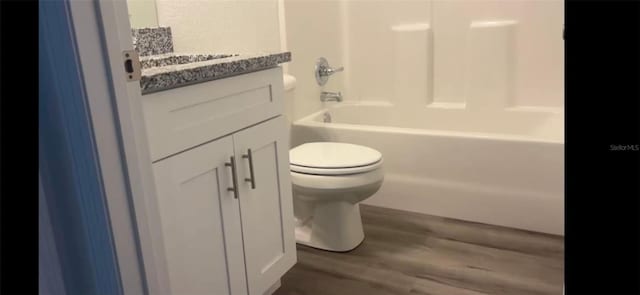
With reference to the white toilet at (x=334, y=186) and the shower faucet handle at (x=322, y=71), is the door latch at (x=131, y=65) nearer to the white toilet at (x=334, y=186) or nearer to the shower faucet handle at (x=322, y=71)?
the white toilet at (x=334, y=186)

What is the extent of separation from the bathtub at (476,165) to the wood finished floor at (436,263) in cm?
9

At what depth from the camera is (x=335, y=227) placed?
2125 millimetres

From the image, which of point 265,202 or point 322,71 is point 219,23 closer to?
point 322,71

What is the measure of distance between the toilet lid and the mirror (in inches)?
33.0

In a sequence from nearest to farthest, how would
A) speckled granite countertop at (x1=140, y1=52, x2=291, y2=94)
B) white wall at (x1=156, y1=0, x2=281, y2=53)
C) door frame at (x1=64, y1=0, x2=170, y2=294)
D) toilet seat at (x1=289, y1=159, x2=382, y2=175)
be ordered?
1. door frame at (x1=64, y1=0, x2=170, y2=294)
2. speckled granite countertop at (x1=140, y1=52, x2=291, y2=94)
3. toilet seat at (x1=289, y1=159, x2=382, y2=175)
4. white wall at (x1=156, y1=0, x2=281, y2=53)

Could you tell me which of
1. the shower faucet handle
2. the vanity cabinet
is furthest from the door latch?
the shower faucet handle

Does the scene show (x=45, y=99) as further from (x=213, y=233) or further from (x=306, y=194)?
(x=306, y=194)

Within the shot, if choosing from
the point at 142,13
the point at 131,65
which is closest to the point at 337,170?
the point at 142,13

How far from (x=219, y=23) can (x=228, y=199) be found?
112 cm

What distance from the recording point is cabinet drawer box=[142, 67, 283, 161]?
3.75 ft

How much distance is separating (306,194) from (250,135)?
66cm

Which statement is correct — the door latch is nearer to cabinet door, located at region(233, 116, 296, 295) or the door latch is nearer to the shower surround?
cabinet door, located at region(233, 116, 296, 295)

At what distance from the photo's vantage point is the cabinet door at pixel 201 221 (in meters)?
1.20

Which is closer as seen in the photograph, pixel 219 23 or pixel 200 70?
pixel 200 70
